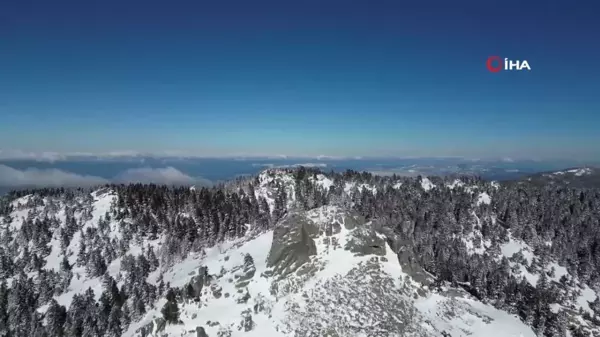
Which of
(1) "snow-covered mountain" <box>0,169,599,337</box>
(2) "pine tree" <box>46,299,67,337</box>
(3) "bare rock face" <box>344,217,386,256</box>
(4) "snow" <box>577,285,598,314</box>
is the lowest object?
(4) "snow" <box>577,285,598,314</box>

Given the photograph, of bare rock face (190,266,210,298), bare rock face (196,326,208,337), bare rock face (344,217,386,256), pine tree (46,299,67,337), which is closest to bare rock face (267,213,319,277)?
bare rock face (344,217,386,256)

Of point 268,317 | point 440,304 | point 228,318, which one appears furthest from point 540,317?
point 228,318

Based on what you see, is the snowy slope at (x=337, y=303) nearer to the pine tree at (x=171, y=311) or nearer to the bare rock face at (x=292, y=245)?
the bare rock face at (x=292, y=245)

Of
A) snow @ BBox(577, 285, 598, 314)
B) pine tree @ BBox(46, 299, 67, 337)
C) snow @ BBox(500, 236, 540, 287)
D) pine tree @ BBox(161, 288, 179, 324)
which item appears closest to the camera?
pine tree @ BBox(161, 288, 179, 324)

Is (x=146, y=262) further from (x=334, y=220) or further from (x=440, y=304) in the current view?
(x=440, y=304)

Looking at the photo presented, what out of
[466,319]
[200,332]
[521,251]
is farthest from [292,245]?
[521,251]

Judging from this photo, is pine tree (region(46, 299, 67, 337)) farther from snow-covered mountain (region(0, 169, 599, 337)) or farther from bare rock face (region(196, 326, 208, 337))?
bare rock face (region(196, 326, 208, 337))
